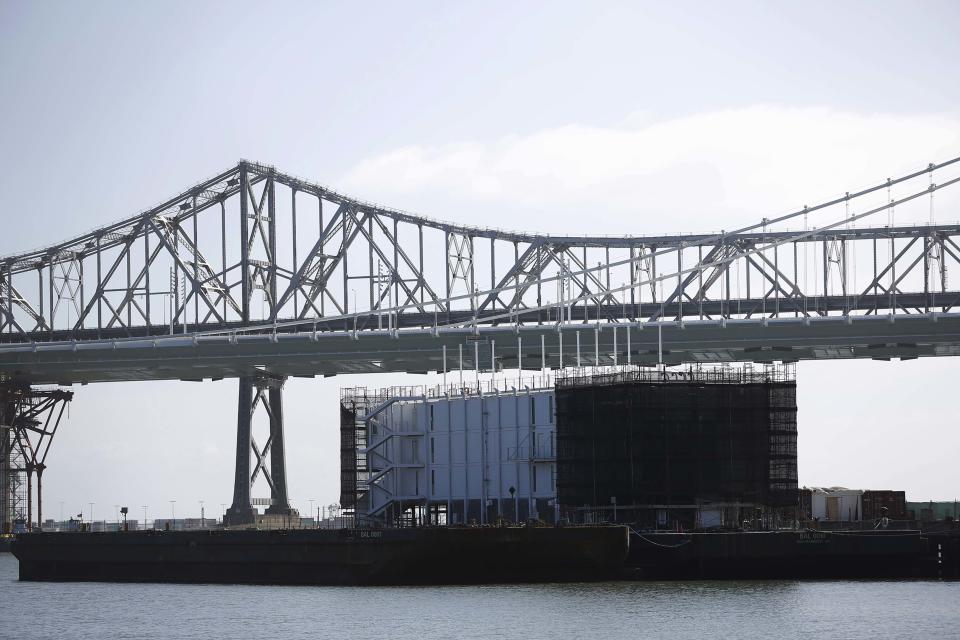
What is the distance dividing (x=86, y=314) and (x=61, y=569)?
2448 inches

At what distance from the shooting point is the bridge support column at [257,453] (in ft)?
541

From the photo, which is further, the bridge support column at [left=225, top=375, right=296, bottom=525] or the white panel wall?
the bridge support column at [left=225, top=375, right=296, bottom=525]

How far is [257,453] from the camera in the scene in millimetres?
169125

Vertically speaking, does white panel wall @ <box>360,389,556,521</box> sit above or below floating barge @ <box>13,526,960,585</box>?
above

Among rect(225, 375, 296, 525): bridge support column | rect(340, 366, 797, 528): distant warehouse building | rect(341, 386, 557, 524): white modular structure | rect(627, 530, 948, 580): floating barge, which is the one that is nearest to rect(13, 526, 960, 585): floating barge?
rect(627, 530, 948, 580): floating barge

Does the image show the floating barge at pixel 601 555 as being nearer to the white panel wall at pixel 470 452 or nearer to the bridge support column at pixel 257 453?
the white panel wall at pixel 470 452

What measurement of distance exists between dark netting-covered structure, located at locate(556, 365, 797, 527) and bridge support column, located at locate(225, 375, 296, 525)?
6034 cm

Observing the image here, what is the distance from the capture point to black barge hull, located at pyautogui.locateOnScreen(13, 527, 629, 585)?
3949 inches

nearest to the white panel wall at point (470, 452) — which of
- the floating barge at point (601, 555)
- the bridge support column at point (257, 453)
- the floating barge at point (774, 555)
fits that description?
the floating barge at point (601, 555)

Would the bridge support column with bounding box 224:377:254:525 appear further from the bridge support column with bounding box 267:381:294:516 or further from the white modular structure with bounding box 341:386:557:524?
the white modular structure with bounding box 341:386:557:524

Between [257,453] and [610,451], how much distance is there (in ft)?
223

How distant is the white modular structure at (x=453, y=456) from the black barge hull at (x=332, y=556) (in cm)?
789

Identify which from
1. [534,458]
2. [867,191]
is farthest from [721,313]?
[534,458]

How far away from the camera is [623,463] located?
106m
